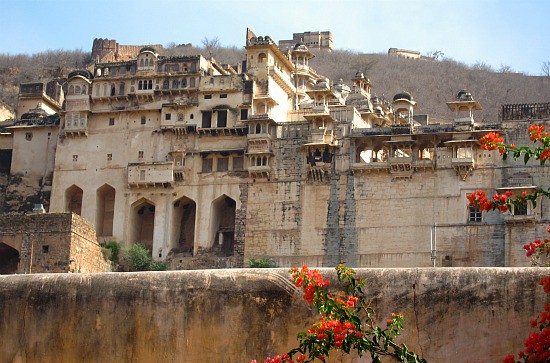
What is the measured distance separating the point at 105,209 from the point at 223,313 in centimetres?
4556

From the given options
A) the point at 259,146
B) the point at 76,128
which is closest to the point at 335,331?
the point at 259,146

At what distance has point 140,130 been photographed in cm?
5794

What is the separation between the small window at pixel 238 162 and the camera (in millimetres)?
55594

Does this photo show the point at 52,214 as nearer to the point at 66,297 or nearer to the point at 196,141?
the point at 196,141

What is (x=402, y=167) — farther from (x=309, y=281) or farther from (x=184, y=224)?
(x=309, y=281)

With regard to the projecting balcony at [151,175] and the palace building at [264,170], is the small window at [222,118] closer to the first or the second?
the palace building at [264,170]

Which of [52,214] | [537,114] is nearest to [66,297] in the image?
[52,214]

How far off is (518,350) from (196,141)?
148 ft

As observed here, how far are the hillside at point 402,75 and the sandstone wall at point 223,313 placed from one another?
250ft

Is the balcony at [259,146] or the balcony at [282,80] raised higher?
the balcony at [282,80]

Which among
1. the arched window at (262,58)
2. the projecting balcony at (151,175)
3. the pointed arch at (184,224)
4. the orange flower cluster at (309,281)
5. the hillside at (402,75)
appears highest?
the hillside at (402,75)

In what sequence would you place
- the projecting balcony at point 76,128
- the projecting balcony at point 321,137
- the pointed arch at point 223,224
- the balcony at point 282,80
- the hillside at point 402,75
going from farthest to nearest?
the hillside at point 402,75
the balcony at point 282,80
the projecting balcony at point 76,128
the pointed arch at point 223,224
the projecting balcony at point 321,137

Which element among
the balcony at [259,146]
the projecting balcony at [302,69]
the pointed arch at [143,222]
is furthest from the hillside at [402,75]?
the balcony at [259,146]

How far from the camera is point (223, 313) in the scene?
13375 mm
